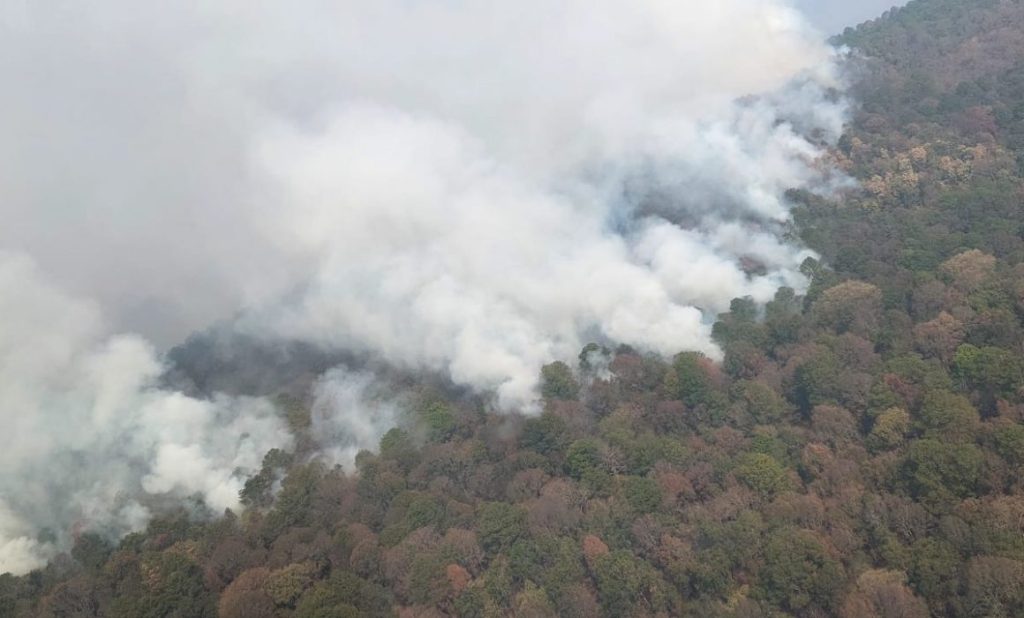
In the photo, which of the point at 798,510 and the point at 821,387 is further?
the point at 821,387

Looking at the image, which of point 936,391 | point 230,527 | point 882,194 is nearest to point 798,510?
point 936,391

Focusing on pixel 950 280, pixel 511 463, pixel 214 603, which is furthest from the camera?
pixel 950 280

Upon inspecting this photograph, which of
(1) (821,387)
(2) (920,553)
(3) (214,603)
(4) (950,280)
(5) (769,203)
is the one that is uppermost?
(5) (769,203)

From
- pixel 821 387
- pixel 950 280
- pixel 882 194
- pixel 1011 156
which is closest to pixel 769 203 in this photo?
pixel 882 194

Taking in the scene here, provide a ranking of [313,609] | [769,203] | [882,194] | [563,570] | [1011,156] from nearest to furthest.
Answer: [313,609] → [563,570] → [1011,156] → [882,194] → [769,203]

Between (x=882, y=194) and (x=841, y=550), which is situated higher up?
(x=882, y=194)

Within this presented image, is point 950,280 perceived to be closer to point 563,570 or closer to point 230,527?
point 563,570

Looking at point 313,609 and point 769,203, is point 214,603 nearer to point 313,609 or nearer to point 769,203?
point 313,609
